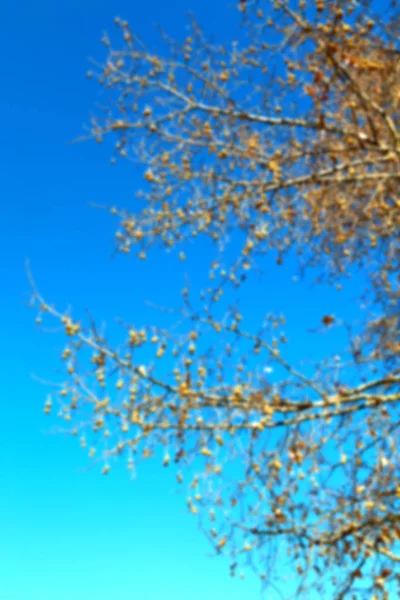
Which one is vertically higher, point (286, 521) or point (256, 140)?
point (256, 140)

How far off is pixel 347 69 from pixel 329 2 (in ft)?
2.33

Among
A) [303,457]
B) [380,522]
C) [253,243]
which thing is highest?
[253,243]

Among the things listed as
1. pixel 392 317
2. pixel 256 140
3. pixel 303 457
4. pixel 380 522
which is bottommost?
pixel 380 522

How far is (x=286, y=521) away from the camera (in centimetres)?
609

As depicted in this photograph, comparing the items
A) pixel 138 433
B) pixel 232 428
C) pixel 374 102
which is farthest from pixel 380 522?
pixel 374 102

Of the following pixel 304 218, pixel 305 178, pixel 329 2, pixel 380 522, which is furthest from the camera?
pixel 304 218

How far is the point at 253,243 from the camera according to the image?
7.41 m

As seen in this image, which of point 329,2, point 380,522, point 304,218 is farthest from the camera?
point 304,218

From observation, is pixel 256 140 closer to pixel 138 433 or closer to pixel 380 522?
pixel 138 433

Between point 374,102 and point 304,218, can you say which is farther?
point 304,218

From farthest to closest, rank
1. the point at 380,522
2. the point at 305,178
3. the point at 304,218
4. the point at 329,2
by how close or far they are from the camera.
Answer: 1. the point at 304,218
2. the point at 305,178
3. the point at 329,2
4. the point at 380,522

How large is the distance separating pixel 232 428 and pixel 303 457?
613 millimetres

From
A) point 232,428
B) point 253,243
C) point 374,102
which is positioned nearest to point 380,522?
point 232,428

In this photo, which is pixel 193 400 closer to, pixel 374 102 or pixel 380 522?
pixel 380 522
